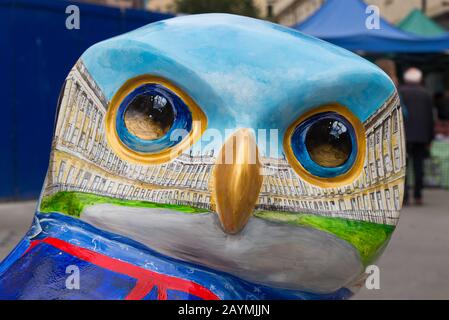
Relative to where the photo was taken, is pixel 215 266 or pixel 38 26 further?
pixel 38 26

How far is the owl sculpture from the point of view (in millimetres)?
1882

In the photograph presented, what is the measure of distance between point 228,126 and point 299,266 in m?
0.47

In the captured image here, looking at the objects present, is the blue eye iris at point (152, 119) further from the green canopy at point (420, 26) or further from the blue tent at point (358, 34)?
the green canopy at point (420, 26)

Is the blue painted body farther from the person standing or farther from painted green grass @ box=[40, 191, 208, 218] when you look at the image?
the person standing

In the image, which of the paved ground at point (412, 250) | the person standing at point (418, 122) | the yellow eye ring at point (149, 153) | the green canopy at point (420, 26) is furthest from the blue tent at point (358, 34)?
the yellow eye ring at point (149, 153)

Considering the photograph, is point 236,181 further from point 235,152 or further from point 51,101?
point 51,101

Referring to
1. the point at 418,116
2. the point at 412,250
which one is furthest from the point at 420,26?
the point at 412,250

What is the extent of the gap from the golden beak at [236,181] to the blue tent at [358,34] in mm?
7135

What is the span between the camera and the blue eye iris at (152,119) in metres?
1.94
